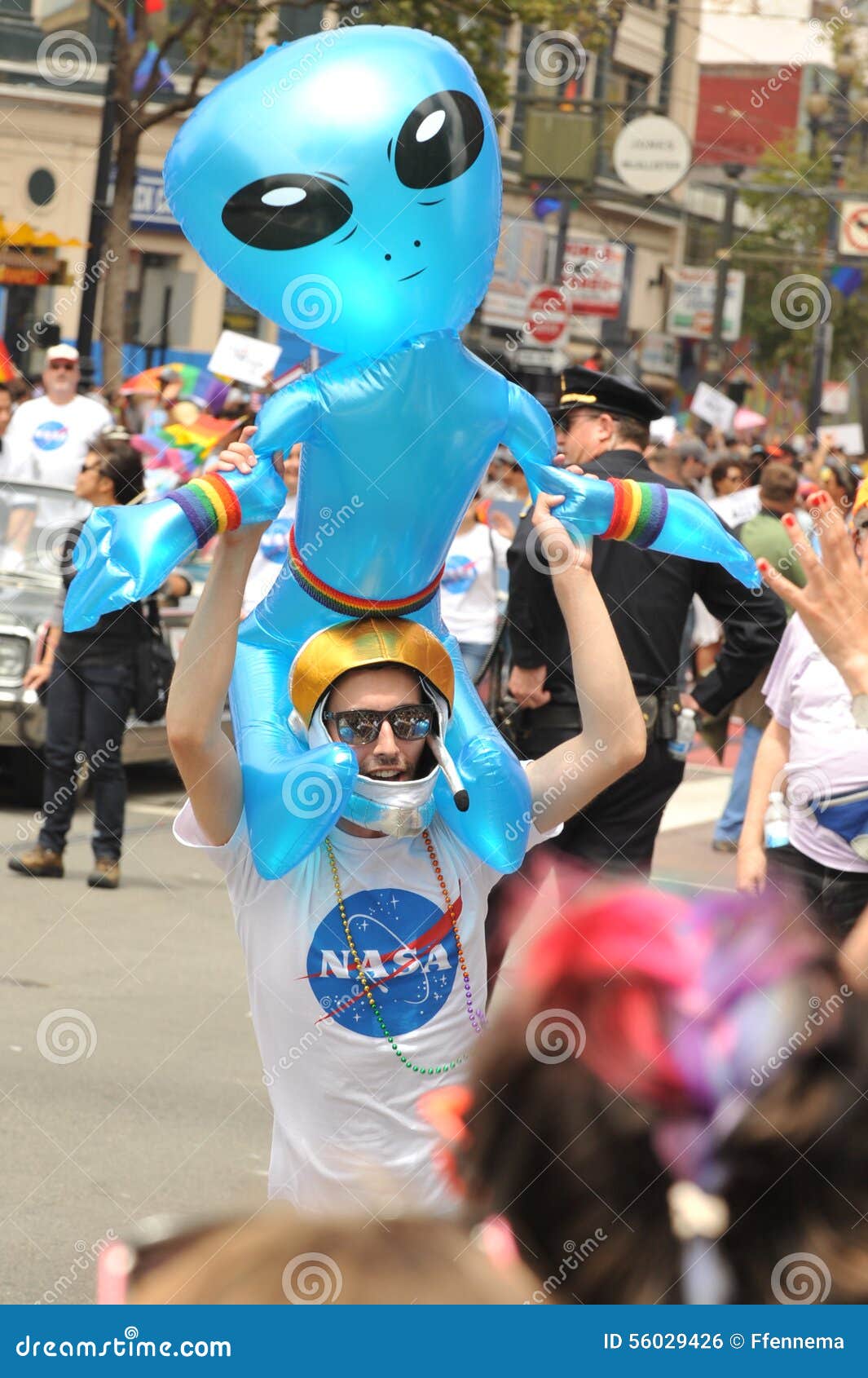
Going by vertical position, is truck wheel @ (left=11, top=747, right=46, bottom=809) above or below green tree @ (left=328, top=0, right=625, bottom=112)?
below

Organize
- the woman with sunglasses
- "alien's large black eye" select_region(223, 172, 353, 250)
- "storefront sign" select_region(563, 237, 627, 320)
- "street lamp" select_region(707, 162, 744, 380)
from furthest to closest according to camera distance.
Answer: "street lamp" select_region(707, 162, 744, 380), "storefront sign" select_region(563, 237, 627, 320), the woman with sunglasses, "alien's large black eye" select_region(223, 172, 353, 250)

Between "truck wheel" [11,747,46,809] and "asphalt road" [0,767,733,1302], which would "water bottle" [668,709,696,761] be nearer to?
"asphalt road" [0,767,733,1302]

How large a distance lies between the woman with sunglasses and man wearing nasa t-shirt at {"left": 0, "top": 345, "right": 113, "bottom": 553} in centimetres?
329

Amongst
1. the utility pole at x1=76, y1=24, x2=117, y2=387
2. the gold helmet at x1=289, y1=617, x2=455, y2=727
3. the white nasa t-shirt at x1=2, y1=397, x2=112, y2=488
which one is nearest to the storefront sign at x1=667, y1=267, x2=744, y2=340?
the utility pole at x1=76, y1=24, x2=117, y2=387

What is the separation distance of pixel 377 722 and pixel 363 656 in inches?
4.4

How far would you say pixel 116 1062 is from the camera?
5953mm

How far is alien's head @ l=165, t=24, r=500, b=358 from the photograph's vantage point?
348 cm

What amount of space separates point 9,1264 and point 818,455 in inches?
730

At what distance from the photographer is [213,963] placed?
7.26 m

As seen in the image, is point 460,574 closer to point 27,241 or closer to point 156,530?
point 156,530

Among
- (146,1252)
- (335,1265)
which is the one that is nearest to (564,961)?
(335,1265)

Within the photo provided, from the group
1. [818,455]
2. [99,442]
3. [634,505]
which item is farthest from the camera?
[818,455]

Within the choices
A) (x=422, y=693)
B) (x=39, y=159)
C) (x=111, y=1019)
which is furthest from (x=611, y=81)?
(x=422, y=693)

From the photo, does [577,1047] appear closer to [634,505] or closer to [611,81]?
[634,505]
